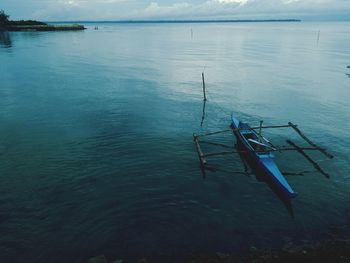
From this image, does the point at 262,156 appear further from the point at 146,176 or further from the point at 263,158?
the point at 146,176

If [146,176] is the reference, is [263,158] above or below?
above

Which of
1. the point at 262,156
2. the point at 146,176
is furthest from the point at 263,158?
the point at 146,176

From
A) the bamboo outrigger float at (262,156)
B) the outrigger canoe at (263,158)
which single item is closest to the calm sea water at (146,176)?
the bamboo outrigger float at (262,156)

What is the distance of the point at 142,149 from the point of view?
31.6 m

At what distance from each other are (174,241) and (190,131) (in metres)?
19.9

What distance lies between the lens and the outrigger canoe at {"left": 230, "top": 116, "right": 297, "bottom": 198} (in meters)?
23.1

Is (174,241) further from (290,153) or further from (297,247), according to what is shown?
(290,153)

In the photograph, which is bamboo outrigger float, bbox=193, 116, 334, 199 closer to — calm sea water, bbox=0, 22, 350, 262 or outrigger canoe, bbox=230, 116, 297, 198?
outrigger canoe, bbox=230, 116, 297, 198

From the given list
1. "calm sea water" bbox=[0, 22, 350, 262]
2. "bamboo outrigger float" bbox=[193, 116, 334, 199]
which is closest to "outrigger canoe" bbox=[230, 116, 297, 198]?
"bamboo outrigger float" bbox=[193, 116, 334, 199]

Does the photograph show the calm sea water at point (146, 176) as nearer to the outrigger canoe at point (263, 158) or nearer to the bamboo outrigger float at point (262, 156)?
the bamboo outrigger float at point (262, 156)

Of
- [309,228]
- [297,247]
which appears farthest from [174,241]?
[309,228]

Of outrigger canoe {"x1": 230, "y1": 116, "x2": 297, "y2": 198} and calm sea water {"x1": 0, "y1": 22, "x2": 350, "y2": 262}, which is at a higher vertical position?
outrigger canoe {"x1": 230, "y1": 116, "x2": 297, "y2": 198}

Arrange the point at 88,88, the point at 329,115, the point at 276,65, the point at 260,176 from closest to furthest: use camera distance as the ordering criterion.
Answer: the point at 260,176 → the point at 329,115 → the point at 88,88 → the point at 276,65

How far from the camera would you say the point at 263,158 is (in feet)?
86.6
